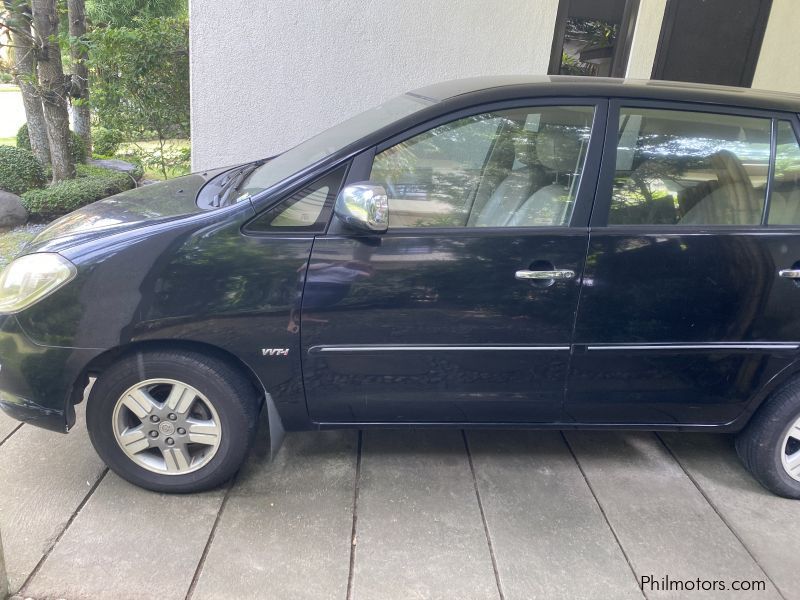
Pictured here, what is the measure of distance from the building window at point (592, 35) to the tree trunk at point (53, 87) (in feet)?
17.2

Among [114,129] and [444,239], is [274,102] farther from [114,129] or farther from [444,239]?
[444,239]

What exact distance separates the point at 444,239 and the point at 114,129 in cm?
605

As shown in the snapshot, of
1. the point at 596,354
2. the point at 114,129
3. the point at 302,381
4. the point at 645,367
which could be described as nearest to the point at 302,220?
the point at 302,381

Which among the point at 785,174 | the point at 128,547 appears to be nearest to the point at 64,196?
the point at 128,547

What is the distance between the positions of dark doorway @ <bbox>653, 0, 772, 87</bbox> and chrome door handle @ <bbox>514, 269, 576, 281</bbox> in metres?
4.61

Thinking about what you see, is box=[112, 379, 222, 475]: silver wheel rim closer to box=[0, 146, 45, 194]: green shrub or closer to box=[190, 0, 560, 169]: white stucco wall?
box=[190, 0, 560, 169]: white stucco wall

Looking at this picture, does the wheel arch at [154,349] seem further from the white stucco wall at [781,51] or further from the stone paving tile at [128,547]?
the white stucco wall at [781,51]

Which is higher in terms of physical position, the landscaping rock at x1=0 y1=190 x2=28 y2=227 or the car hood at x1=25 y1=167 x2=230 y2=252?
the car hood at x1=25 y1=167 x2=230 y2=252

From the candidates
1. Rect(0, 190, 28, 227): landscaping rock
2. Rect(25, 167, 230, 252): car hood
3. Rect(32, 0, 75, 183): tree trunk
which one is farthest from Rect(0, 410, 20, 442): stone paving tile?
Rect(32, 0, 75, 183): tree trunk

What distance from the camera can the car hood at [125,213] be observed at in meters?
2.71

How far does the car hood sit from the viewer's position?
2715mm

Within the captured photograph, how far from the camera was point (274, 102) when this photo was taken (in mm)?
6012

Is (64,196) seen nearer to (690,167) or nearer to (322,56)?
(322,56)

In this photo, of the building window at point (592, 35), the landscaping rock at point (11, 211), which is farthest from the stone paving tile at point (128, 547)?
the building window at point (592, 35)
